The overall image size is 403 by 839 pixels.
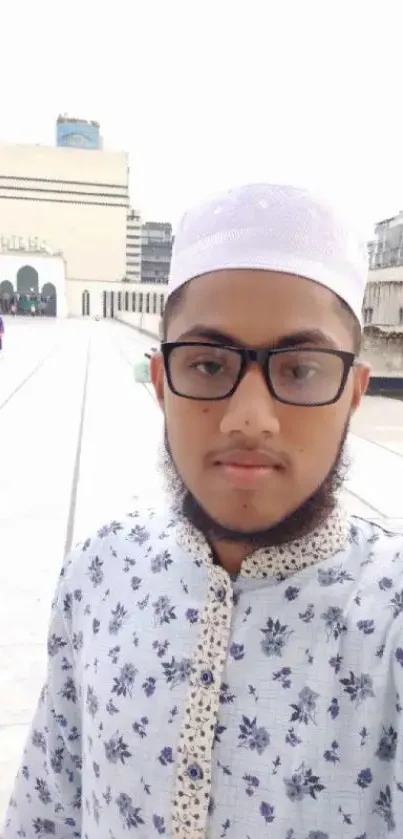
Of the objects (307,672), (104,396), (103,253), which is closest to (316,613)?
(307,672)

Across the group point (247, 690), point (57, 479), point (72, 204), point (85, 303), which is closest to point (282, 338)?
→ point (247, 690)

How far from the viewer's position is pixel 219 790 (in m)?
0.66

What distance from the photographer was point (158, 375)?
75cm

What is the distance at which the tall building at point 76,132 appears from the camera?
6488 cm

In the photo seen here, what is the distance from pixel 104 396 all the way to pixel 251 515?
6213 mm

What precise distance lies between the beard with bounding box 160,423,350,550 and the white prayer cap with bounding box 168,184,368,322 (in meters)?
0.16

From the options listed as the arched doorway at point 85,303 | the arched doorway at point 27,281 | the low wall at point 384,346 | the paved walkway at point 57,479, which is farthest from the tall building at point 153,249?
the paved walkway at point 57,479

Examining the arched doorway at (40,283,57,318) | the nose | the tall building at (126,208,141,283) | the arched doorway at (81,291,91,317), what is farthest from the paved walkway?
the tall building at (126,208,141,283)

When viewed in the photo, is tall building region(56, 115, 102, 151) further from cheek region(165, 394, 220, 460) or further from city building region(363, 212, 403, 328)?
cheek region(165, 394, 220, 460)

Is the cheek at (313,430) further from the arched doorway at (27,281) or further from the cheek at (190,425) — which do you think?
the arched doorway at (27,281)

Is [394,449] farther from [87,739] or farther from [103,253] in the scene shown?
[103,253]

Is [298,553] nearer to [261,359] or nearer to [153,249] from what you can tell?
[261,359]

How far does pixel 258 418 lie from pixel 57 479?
3227mm

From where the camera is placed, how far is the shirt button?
0.66 meters
